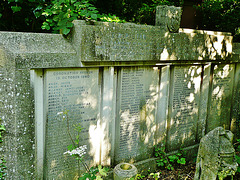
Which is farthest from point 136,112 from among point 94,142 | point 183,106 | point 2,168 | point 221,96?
point 221,96

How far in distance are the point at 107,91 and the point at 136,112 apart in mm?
782

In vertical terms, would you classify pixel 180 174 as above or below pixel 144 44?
below

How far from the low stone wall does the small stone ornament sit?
1.39 m

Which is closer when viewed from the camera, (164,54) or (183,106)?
(164,54)

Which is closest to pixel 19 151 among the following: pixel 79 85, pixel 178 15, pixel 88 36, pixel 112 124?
pixel 79 85

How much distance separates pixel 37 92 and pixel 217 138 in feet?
8.63

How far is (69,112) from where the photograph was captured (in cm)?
359

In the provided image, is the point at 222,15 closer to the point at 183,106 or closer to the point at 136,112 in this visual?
the point at 183,106

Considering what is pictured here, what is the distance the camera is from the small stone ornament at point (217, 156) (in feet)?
11.0

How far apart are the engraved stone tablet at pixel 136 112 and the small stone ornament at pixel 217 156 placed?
1331 millimetres

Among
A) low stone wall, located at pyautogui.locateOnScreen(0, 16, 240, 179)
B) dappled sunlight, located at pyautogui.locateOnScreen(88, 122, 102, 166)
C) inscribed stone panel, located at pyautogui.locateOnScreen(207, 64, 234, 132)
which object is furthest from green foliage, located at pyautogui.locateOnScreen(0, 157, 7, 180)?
inscribed stone panel, located at pyautogui.locateOnScreen(207, 64, 234, 132)

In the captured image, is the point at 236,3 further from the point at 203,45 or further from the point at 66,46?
the point at 66,46

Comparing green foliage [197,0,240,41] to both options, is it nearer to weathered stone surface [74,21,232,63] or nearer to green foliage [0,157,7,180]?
weathered stone surface [74,21,232,63]

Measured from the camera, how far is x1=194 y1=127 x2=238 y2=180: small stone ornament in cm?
336
